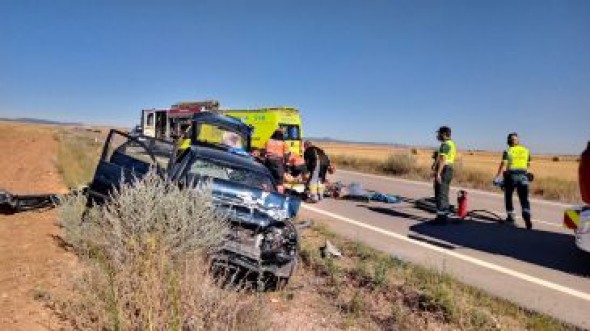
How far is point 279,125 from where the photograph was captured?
81.8ft

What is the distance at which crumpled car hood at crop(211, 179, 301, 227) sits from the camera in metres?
7.72

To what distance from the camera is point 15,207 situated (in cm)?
1053

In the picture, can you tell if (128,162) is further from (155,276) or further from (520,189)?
(520,189)

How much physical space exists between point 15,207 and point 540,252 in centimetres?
904

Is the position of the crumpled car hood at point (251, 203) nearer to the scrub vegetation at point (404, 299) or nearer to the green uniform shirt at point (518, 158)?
the scrub vegetation at point (404, 299)

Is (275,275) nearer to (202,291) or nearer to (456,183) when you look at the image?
(202,291)

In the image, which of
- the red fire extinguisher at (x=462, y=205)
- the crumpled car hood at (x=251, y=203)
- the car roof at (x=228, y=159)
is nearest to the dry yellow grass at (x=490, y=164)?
the red fire extinguisher at (x=462, y=205)

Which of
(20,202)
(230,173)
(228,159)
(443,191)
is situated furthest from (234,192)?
(443,191)

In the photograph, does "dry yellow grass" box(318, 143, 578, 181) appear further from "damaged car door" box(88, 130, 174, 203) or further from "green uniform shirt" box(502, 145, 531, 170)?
"damaged car door" box(88, 130, 174, 203)

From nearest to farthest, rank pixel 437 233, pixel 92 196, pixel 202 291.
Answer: pixel 202 291
pixel 92 196
pixel 437 233

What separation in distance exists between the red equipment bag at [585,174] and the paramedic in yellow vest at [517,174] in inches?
155

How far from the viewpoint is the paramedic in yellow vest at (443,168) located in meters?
12.5

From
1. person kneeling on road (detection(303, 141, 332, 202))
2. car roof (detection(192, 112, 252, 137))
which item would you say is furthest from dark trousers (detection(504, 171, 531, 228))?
car roof (detection(192, 112, 252, 137))

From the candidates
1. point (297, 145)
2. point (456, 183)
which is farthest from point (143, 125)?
point (456, 183)
